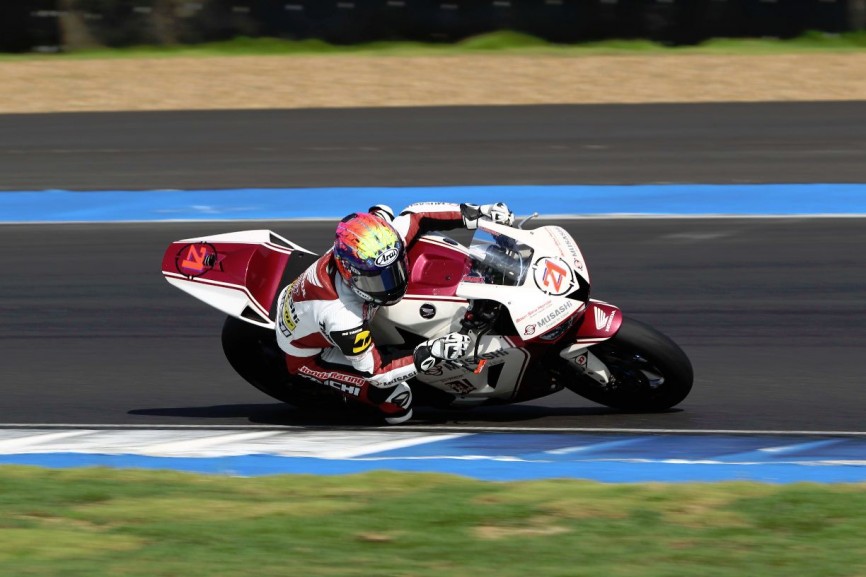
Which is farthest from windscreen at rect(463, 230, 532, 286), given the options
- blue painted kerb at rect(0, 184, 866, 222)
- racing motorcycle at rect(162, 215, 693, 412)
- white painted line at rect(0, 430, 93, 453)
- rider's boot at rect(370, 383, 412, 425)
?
blue painted kerb at rect(0, 184, 866, 222)

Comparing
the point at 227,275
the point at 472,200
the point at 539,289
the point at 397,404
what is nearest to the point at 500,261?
the point at 539,289

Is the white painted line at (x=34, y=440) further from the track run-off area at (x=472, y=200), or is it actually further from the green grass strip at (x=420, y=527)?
the green grass strip at (x=420, y=527)

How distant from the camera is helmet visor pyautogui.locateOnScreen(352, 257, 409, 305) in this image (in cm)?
717

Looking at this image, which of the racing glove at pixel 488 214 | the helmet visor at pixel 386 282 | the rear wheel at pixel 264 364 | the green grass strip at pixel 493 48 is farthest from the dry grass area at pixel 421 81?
the helmet visor at pixel 386 282

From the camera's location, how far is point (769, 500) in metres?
5.72

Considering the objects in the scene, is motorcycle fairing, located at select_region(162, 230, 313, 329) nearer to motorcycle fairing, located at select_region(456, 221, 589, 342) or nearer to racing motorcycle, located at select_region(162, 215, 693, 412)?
racing motorcycle, located at select_region(162, 215, 693, 412)

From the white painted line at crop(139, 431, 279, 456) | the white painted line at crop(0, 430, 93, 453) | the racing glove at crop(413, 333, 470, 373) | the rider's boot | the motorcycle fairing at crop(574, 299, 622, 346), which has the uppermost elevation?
the motorcycle fairing at crop(574, 299, 622, 346)

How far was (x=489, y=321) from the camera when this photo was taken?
24.1 ft

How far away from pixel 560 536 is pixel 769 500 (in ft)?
3.27

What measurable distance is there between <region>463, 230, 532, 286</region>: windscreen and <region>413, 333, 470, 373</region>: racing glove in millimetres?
340

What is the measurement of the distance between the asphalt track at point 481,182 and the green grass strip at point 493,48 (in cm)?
374

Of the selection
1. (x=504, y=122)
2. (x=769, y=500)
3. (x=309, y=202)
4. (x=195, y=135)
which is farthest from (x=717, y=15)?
(x=769, y=500)

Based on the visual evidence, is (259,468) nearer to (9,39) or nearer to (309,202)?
(309,202)

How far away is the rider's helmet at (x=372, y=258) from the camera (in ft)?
23.4
